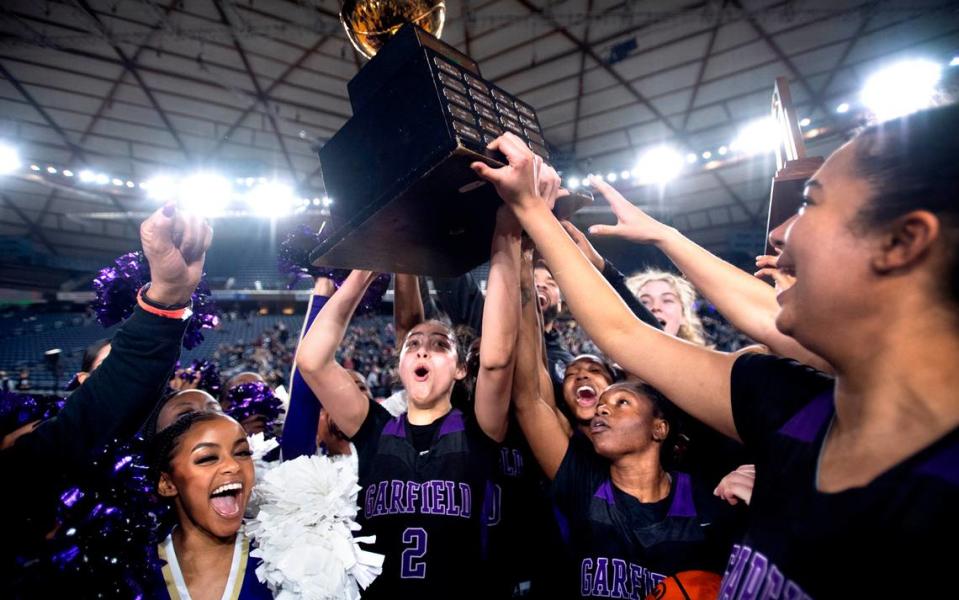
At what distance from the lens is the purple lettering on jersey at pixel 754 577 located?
0.79 m

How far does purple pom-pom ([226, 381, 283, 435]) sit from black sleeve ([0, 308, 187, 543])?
1.68 metres

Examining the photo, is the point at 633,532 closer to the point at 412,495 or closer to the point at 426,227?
the point at 412,495

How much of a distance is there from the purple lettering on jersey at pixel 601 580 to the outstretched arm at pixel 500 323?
0.63 meters

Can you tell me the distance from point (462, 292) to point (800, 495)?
276 cm

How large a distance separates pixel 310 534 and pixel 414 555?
39 cm

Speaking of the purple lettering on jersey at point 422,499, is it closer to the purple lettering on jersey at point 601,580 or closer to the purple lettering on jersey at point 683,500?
the purple lettering on jersey at point 601,580

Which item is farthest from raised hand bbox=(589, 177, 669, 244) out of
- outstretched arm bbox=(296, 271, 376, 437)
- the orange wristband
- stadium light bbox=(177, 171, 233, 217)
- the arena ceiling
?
stadium light bbox=(177, 171, 233, 217)

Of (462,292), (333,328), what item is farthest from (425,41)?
(462,292)

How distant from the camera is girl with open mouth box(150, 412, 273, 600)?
1.60m

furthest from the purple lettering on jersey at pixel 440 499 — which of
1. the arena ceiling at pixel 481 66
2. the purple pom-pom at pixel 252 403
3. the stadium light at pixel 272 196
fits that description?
the stadium light at pixel 272 196

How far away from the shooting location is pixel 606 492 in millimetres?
1873

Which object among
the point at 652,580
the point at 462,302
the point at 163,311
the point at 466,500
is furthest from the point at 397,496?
the point at 462,302

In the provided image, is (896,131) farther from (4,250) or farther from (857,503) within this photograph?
(4,250)

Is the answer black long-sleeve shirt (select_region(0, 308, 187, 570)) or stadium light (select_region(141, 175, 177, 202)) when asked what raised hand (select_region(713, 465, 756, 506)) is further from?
stadium light (select_region(141, 175, 177, 202))
